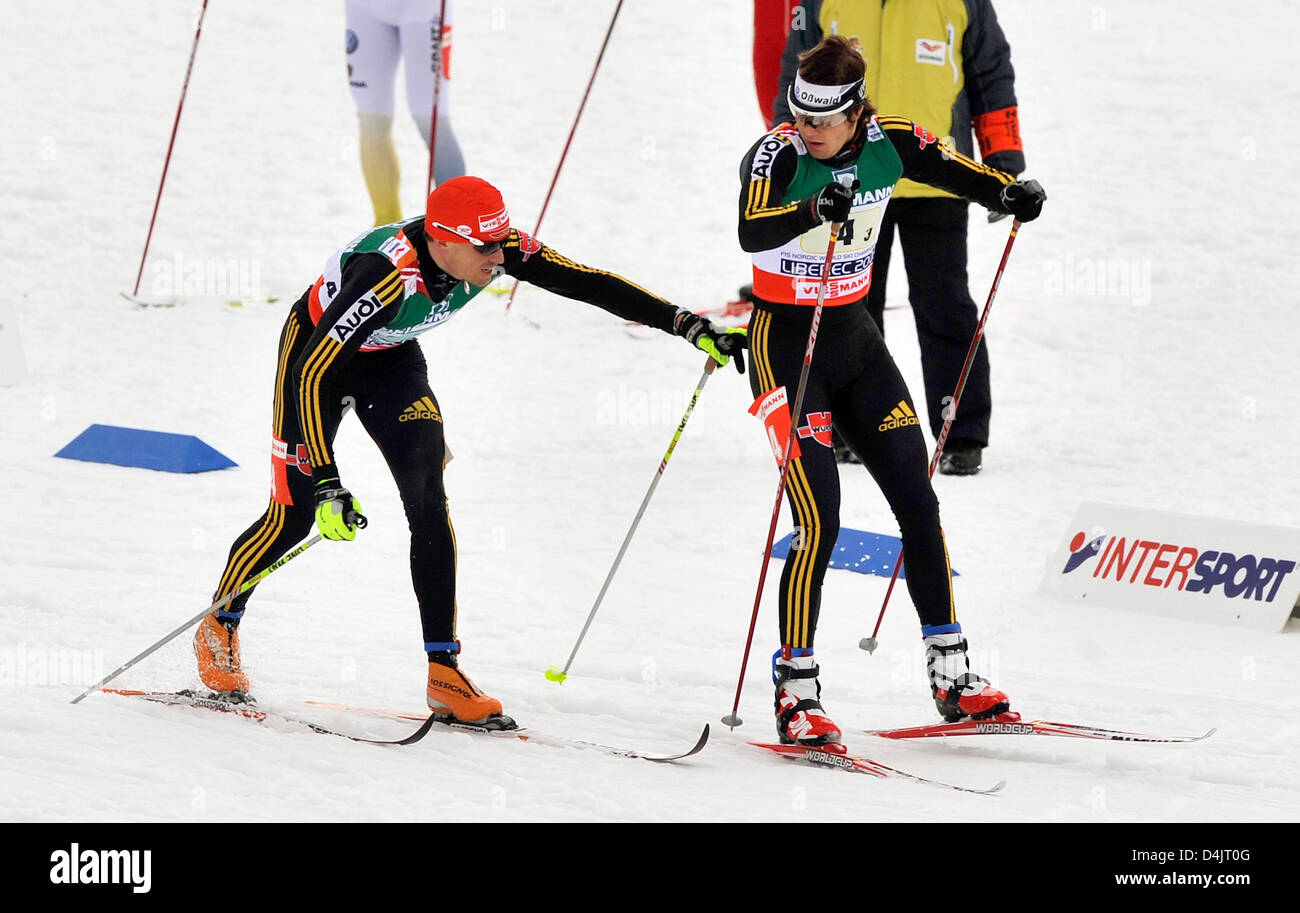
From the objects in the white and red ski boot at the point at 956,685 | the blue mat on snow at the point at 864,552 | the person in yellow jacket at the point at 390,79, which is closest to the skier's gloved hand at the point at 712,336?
the white and red ski boot at the point at 956,685

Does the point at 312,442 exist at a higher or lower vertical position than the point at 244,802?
higher

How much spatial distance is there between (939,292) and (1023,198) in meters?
1.94

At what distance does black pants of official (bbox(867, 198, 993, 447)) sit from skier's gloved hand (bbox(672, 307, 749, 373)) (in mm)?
2070

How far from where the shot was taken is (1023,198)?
464cm

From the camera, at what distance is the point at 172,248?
9391 mm

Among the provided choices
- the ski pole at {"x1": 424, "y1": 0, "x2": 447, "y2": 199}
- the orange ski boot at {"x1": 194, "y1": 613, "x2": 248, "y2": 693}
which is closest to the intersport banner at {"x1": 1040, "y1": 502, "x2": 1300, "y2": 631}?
the orange ski boot at {"x1": 194, "y1": 613, "x2": 248, "y2": 693}

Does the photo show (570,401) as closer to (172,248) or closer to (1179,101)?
(172,248)

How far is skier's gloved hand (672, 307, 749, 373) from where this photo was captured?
457 cm

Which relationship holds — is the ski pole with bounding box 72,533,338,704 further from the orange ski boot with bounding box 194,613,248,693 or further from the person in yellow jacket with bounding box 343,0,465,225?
the person in yellow jacket with bounding box 343,0,465,225

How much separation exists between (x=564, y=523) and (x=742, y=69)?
6.57 metres

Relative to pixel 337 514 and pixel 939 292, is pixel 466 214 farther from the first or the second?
pixel 939 292

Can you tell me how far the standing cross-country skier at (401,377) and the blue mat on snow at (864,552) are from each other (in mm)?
1522

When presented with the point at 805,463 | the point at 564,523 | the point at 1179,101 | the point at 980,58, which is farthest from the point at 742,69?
the point at 805,463

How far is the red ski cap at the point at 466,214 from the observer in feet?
13.7
